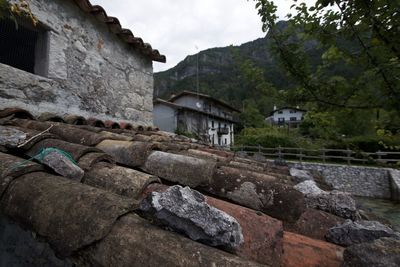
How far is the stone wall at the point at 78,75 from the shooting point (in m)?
3.09

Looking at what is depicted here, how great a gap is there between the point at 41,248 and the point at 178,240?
3.01 ft

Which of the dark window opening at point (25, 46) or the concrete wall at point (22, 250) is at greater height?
the dark window opening at point (25, 46)

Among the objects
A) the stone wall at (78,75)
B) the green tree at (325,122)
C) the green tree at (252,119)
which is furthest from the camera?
the green tree at (252,119)

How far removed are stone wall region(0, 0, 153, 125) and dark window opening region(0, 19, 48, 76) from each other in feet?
0.36

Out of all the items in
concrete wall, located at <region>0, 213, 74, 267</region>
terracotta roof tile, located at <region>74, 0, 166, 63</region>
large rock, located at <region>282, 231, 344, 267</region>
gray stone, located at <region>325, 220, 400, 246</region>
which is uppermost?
terracotta roof tile, located at <region>74, 0, 166, 63</region>

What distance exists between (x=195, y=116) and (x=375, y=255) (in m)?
29.2

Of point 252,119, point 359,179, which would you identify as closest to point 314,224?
point 359,179

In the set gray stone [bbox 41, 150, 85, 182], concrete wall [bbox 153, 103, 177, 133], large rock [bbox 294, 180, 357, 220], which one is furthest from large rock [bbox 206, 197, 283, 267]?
concrete wall [bbox 153, 103, 177, 133]

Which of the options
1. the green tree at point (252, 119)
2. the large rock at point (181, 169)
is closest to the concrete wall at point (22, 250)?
the large rock at point (181, 169)

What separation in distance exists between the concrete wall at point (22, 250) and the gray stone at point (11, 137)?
1.97 ft

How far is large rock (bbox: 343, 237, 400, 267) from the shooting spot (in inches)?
33.0

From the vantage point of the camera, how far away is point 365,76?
4.95ft

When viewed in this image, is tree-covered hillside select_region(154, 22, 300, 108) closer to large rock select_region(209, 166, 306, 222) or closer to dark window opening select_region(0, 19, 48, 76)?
dark window opening select_region(0, 19, 48, 76)

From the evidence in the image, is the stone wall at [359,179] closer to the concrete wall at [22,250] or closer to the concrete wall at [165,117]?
the concrete wall at [22,250]
